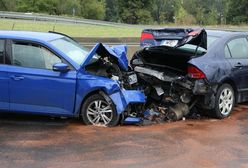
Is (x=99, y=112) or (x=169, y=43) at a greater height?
(x=169, y=43)

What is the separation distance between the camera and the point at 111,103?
7340 mm

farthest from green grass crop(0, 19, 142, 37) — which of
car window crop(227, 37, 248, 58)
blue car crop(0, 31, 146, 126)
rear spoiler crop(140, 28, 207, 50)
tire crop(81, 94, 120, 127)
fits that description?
tire crop(81, 94, 120, 127)

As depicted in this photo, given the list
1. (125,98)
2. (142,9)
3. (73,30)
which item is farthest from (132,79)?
(142,9)

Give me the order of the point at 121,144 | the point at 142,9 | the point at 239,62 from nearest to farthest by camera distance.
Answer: the point at 121,144, the point at 239,62, the point at 142,9

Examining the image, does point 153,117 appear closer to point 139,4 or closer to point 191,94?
point 191,94

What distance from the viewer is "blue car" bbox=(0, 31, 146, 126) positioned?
734 cm

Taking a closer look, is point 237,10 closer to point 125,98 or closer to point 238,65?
point 238,65

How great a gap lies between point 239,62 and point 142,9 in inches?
2911

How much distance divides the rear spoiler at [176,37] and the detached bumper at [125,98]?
1.10 m

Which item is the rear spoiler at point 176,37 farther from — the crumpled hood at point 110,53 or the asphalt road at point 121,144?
the asphalt road at point 121,144

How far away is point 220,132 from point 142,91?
1.63 metres

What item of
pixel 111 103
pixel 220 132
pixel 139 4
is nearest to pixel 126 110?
pixel 111 103

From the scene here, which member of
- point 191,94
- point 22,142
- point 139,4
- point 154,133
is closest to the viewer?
point 22,142

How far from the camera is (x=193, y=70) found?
772 centimetres
